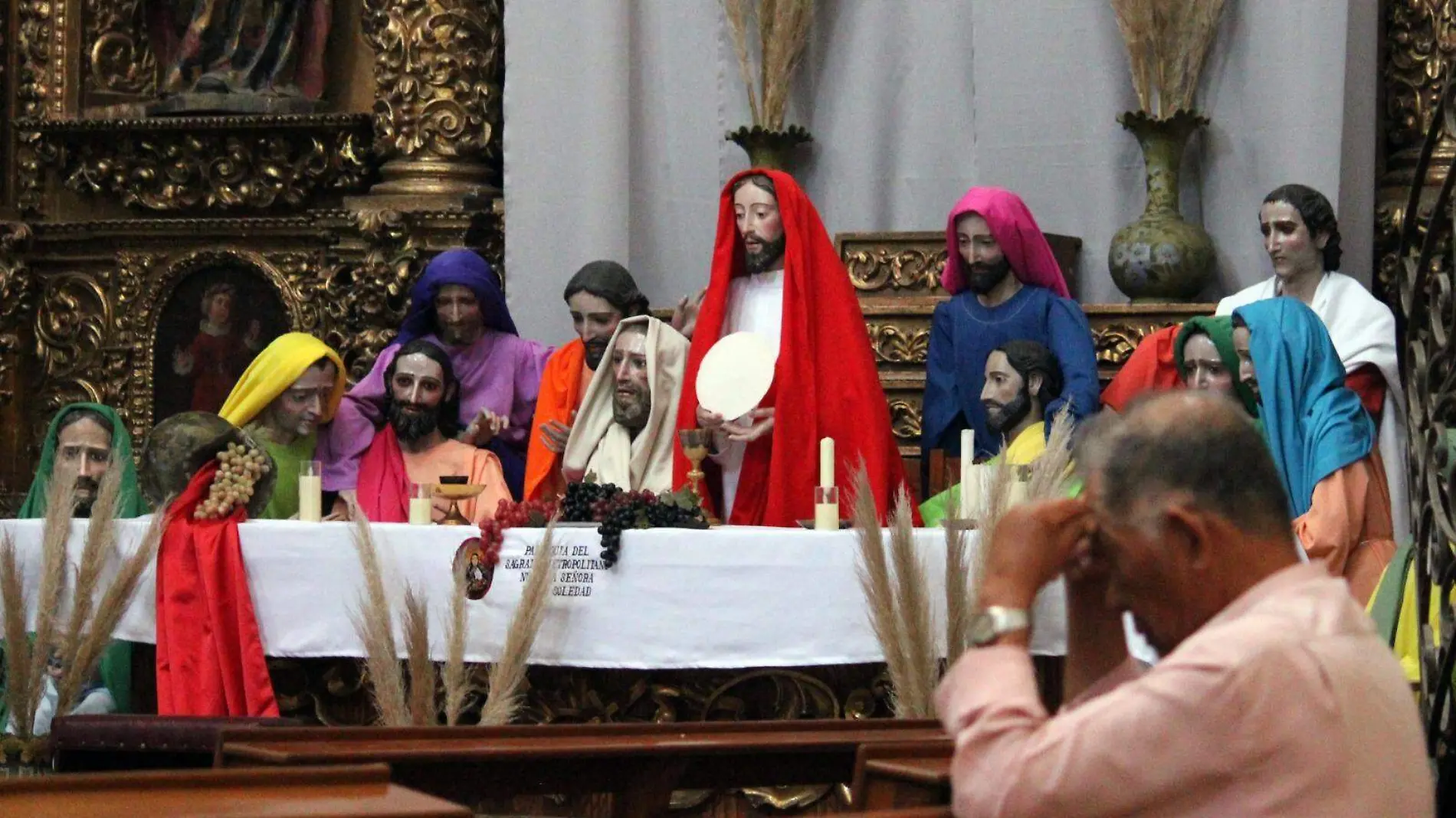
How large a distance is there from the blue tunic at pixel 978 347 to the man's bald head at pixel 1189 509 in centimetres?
430

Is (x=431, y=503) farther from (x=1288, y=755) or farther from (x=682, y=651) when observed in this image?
(x=1288, y=755)

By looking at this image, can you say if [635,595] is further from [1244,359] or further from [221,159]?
[221,159]

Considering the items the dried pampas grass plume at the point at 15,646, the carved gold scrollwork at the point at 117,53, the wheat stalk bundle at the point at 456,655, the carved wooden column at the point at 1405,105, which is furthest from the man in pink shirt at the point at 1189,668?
the carved gold scrollwork at the point at 117,53

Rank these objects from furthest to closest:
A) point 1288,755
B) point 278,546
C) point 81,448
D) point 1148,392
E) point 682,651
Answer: point 81,448
point 278,546
point 682,651
point 1148,392
point 1288,755

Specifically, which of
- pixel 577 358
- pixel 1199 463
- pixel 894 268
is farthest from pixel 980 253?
pixel 1199 463

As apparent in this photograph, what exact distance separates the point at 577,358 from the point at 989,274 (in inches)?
52.6

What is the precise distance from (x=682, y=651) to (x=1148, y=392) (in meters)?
3.36

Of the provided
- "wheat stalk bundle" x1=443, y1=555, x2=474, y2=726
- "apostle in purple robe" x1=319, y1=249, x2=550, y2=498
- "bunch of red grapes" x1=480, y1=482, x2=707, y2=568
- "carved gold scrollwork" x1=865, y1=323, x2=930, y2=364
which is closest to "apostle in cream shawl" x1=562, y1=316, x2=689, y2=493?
"apostle in purple robe" x1=319, y1=249, x2=550, y2=498

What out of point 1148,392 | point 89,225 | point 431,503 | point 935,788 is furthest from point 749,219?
point 1148,392

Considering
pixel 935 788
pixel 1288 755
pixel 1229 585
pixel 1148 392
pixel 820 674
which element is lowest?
pixel 820 674

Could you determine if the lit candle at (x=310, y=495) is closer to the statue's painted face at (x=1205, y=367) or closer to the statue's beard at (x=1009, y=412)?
the statue's beard at (x=1009, y=412)

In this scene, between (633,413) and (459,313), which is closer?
(633,413)

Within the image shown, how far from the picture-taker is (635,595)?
227 inches

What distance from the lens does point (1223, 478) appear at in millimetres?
2352
